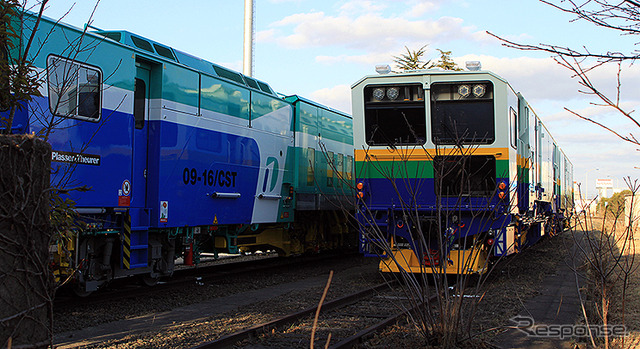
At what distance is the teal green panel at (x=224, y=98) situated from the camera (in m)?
10.3

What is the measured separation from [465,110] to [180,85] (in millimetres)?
4948

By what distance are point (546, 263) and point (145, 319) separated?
10767 mm

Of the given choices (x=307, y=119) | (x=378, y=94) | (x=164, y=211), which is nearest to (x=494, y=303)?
(x=378, y=94)

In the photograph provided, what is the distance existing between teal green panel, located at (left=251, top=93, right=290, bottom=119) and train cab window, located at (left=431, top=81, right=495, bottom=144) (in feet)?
12.3

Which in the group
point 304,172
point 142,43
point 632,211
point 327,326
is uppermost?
point 142,43

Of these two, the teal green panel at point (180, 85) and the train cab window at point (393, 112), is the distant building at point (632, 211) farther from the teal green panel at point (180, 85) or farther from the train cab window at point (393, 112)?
the teal green panel at point (180, 85)

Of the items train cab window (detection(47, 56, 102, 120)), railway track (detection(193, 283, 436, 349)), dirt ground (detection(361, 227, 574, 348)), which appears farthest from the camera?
train cab window (detection(47, 56, 102, 120))

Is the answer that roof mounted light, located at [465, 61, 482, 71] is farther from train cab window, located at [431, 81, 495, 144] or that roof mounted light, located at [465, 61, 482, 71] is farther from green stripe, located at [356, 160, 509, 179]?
green stripe, located at [356, 160, 509, 179]

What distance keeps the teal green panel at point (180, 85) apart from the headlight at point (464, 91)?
4628 millimetres

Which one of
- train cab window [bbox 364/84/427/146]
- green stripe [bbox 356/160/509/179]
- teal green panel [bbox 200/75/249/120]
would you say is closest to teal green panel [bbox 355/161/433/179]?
green stripe [bbox 356/160/509/179]

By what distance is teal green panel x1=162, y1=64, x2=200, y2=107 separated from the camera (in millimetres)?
9328

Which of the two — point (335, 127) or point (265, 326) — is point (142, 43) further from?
point (335, 127)

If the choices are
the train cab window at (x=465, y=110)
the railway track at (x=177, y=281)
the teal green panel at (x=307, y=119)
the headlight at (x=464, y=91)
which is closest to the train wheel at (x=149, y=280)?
the railway track at (x=177, y=281)

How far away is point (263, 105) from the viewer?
1222 centimetres
